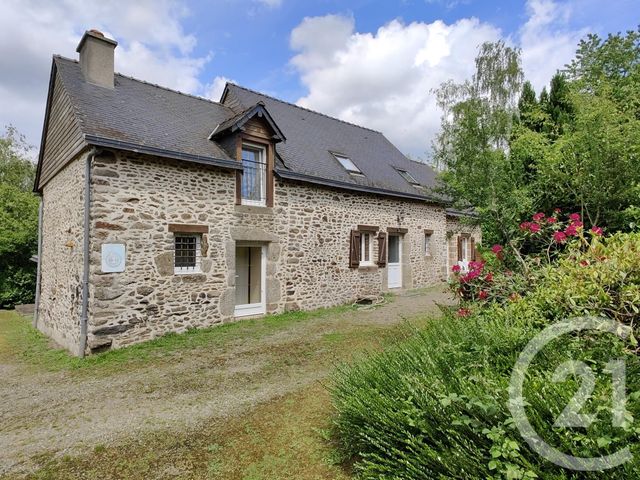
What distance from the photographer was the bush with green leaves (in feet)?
6.14

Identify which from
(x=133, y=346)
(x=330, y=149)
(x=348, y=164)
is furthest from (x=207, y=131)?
(x=133, y=346)

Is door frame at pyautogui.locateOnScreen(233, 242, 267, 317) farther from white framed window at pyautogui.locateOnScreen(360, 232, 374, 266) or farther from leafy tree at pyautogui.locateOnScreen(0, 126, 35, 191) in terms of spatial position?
leafy tree at pyautogui.locateOnScreen(0, 126, 35, 191)

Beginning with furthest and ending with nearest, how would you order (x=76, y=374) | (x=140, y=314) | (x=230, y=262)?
(x=230, y=262)
(x=140, y=314)
(x=76, y=374)

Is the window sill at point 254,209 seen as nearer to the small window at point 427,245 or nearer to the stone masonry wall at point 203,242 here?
the stone masonry wall at point 203,242

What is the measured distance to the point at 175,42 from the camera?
7648mm

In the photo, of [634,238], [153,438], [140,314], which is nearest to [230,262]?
[140,314]

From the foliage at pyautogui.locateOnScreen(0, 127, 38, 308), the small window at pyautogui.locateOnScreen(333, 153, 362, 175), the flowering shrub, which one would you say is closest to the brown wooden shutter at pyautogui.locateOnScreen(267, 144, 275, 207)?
the small window at pyautogui.locateOnScreen(333, 153, 362, 175)

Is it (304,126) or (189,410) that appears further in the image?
(304,126)

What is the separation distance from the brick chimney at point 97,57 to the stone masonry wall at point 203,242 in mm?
2914

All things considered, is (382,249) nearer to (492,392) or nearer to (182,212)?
(182,212)

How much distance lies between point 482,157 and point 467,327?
5.04 m

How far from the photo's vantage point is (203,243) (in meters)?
7.89

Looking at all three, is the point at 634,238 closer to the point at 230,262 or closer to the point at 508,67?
the point at 230,262

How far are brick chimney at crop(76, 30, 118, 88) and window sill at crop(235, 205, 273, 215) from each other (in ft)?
13.9
